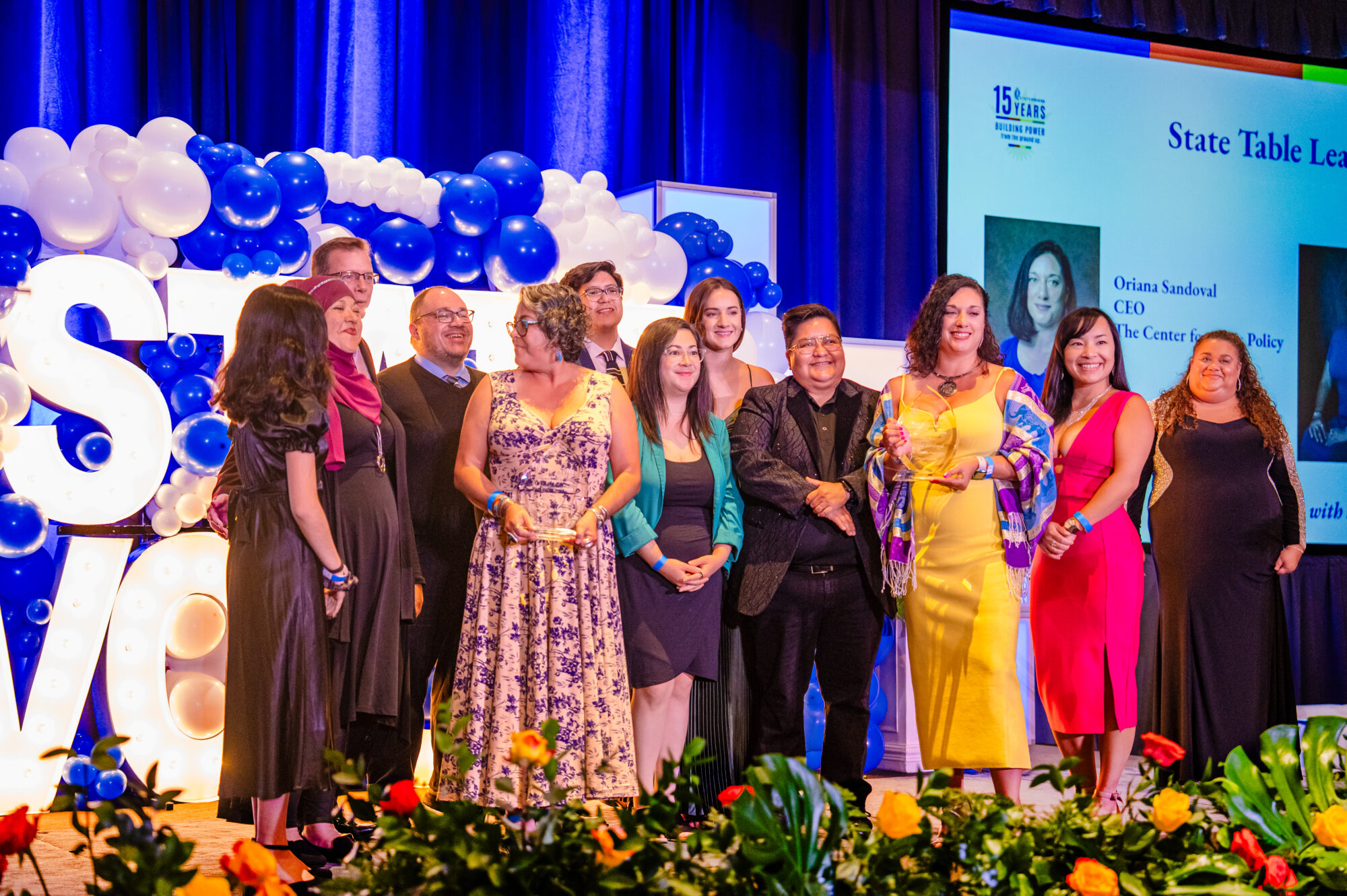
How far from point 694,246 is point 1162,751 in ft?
14.0

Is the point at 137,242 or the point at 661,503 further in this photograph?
the point at 137,242

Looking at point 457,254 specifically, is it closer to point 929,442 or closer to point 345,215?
point 345,215

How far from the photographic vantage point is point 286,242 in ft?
14.9

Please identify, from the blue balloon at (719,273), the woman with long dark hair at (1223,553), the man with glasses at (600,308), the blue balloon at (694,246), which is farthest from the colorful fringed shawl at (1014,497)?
the blue balloon at (694,246)

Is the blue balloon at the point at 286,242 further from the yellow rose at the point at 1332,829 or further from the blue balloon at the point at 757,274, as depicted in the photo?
the yellow rose at the point at 1332,829

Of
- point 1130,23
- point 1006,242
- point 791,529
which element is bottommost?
point 791,529

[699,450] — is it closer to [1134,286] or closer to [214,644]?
[214,644]

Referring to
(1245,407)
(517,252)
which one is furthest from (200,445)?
(1245,407)

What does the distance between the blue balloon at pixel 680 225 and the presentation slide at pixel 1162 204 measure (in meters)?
1.65

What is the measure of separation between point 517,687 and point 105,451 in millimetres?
1805

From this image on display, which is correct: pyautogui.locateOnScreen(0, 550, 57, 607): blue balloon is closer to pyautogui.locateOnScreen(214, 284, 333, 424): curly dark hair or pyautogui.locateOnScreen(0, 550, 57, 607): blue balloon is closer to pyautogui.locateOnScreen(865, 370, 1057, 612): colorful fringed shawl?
pyautogui.locateOnScreen(214, 284, 333, 424): curly dark hair

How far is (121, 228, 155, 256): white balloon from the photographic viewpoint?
14.1 ft

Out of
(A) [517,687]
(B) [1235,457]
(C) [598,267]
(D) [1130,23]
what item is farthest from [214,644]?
(D) [1130,23]

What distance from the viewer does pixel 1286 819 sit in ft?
4.45
